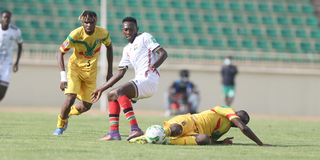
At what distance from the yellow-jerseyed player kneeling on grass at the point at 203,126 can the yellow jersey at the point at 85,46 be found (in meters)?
2.37

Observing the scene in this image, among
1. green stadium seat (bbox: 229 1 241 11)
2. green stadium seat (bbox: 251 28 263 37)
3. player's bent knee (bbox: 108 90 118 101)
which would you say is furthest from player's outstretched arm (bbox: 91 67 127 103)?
green stadium seat (bbox: 229 1 241 11)

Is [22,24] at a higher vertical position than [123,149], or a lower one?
higher

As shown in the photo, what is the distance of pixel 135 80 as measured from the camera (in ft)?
43.5

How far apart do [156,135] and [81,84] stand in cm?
307

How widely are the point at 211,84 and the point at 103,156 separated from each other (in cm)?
2366

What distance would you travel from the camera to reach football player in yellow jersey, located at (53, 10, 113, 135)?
14297mm

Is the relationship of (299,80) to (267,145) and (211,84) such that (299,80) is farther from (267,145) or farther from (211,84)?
(267,145)

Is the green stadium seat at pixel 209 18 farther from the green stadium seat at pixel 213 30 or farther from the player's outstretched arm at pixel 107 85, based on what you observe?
the player's outstretched arm at pixel 107 85

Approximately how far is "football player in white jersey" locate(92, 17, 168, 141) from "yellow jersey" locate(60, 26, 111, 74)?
112cm

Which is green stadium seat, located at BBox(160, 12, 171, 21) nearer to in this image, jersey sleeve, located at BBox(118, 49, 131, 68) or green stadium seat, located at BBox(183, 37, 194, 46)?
green stadium seat, located at BBox(183, 37, 194, 46)

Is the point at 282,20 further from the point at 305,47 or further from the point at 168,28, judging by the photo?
the point at 168,28

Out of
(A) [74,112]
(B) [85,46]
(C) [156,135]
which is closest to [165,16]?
(A) [74,112]

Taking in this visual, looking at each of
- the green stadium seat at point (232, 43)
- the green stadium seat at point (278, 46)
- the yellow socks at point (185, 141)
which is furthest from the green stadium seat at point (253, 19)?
the yellow socks at point (185, 141)

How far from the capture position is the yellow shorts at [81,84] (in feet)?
48.1
